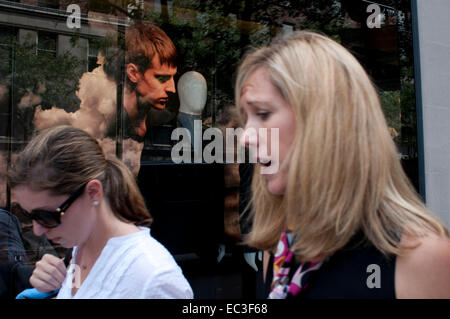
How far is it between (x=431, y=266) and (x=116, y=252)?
0.98 meters

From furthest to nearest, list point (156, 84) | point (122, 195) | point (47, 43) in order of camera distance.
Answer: point (156, 84) < point (47, 43) < point (122, 195)

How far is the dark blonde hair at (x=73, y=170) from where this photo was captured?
1.48 metres

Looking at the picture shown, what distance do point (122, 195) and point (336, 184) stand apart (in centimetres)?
83

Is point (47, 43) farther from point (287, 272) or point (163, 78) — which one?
point (287, 272)

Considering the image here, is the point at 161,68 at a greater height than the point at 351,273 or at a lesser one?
greater

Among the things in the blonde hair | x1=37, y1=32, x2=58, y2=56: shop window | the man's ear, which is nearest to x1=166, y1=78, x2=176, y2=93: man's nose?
the man's ear

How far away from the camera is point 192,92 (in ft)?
10.5

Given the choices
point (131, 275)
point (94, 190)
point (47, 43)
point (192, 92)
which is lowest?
point (131, 275)

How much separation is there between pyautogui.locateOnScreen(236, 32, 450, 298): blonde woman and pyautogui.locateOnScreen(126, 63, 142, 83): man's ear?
6.14 feet

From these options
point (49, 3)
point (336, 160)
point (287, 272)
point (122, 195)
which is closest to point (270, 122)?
point (336, 160)

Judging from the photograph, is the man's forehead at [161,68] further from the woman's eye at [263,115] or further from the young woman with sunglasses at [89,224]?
the woman's eye at [263,115]

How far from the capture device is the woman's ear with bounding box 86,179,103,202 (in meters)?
1.49

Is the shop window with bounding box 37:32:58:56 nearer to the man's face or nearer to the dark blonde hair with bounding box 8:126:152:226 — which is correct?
the man's face
